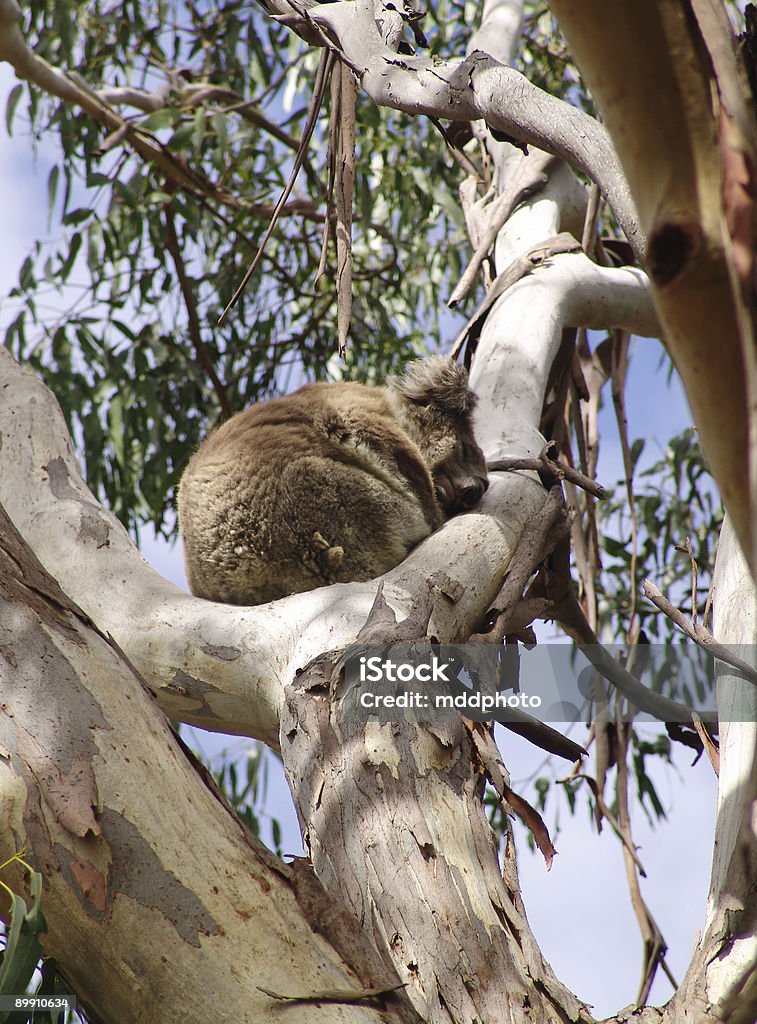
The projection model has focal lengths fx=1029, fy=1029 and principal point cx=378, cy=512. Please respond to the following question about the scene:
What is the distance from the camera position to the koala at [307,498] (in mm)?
2754

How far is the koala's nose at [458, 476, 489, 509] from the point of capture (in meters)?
2.88

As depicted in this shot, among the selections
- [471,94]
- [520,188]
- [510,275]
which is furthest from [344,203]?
[520,188]

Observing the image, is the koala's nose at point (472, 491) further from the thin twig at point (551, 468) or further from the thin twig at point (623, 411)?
the thin twig at point (623, 411)

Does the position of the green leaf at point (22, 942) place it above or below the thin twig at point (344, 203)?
below

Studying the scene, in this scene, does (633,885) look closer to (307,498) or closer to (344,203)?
(307,498)

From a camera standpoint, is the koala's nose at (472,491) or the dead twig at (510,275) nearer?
the koala's nose at (472,491)

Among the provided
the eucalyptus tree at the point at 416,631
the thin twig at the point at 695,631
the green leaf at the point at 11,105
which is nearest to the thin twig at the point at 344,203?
the eucalyptus tree at the point at 416,631

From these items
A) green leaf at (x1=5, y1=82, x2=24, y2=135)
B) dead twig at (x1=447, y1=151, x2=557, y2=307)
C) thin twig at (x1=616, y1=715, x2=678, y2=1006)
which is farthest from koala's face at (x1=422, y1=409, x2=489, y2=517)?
green leaf at (x1=5, y1=82, x2=24, y2=135)

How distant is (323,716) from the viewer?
5.54ft

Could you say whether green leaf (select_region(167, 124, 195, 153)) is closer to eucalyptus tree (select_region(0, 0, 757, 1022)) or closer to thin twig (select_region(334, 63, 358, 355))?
eucalyptus tree (select_region(0, 0, 757, 1022))

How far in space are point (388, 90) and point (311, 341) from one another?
160 inches

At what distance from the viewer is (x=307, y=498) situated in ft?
9.09

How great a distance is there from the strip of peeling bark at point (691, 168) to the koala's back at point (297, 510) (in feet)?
6.70

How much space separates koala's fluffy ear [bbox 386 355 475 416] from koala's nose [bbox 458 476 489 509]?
0.38 meters
